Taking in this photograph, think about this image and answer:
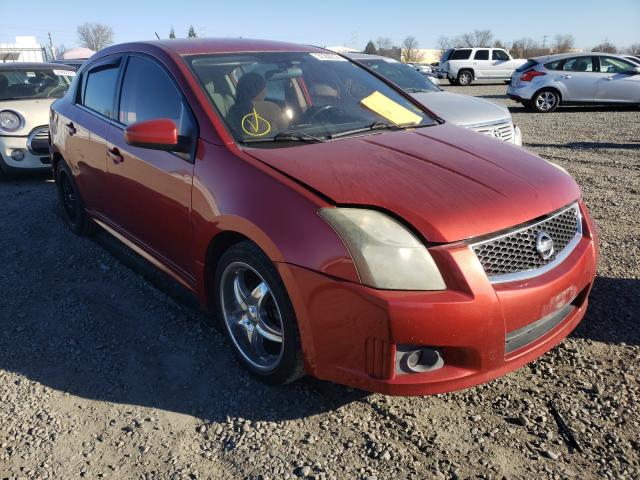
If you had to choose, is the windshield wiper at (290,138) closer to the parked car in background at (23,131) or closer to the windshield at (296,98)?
the windshield at (296,98)

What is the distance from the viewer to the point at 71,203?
16.0 ft

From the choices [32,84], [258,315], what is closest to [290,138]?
[258,315]

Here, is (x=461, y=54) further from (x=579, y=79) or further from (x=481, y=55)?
(x=579, y=79)

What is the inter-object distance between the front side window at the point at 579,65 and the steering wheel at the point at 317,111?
12741 millimetres

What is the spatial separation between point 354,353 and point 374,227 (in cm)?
51

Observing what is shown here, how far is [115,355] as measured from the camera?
2.96 meters

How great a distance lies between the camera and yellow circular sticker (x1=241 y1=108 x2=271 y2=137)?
2.78m

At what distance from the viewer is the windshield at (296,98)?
113 inches

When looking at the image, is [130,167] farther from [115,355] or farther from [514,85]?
[514,85]

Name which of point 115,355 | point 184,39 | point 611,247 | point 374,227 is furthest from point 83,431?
point 611,247

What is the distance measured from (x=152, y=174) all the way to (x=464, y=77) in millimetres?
25222

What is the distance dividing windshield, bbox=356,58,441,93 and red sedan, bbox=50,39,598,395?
401 cm

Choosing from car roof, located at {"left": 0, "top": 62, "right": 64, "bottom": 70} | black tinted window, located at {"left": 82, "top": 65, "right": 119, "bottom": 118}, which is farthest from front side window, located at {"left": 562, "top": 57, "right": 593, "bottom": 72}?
black tinted window, located at {"left": 82, "top": 65, "right": 119, "bottom": 118}

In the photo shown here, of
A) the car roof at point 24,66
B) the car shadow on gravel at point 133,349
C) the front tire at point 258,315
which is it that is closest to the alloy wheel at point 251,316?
the front tire at point 258,315
